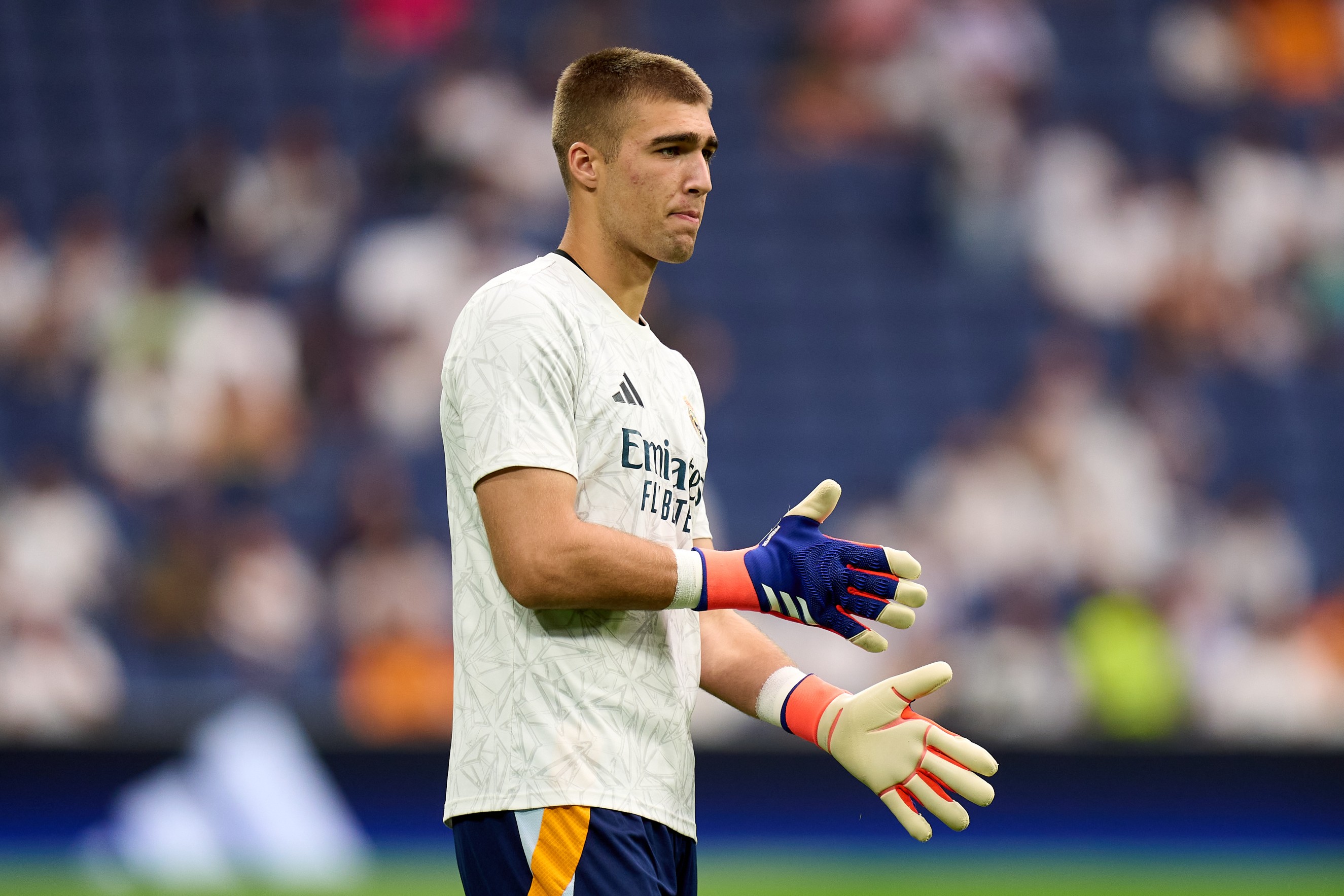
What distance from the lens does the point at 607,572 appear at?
2967mm

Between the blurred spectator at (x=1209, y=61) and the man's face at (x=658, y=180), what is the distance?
38.3 feet

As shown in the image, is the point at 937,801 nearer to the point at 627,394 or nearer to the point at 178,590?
the point at 627,394

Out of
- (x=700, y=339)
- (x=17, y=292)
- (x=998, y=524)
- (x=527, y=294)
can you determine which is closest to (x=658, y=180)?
(x=527, y=294)

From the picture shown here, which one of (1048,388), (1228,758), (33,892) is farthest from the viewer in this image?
(1048,388)

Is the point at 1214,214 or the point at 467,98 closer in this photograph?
the point at 467,98

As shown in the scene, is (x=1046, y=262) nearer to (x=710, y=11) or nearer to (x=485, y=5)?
(x=710, y=11)

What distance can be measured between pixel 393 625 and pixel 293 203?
136 inches

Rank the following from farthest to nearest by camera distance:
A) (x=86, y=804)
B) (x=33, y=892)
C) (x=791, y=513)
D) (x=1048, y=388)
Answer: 1. (x=1048, y=388)
2. (x=86, y=804)
3. (x=33, y=892)
4. (x=791, y=513)

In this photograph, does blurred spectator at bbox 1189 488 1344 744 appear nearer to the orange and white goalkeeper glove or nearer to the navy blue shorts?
the orange and white goalkeeper glove

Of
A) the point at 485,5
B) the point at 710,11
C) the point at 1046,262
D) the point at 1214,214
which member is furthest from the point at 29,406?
the point at 1214,214

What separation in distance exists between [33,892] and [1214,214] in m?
9.43

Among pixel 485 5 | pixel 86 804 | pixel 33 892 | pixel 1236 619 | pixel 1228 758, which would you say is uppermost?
pixel 485 5

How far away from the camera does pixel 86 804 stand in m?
8.84

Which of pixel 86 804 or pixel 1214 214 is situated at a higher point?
pixel 1214 214
